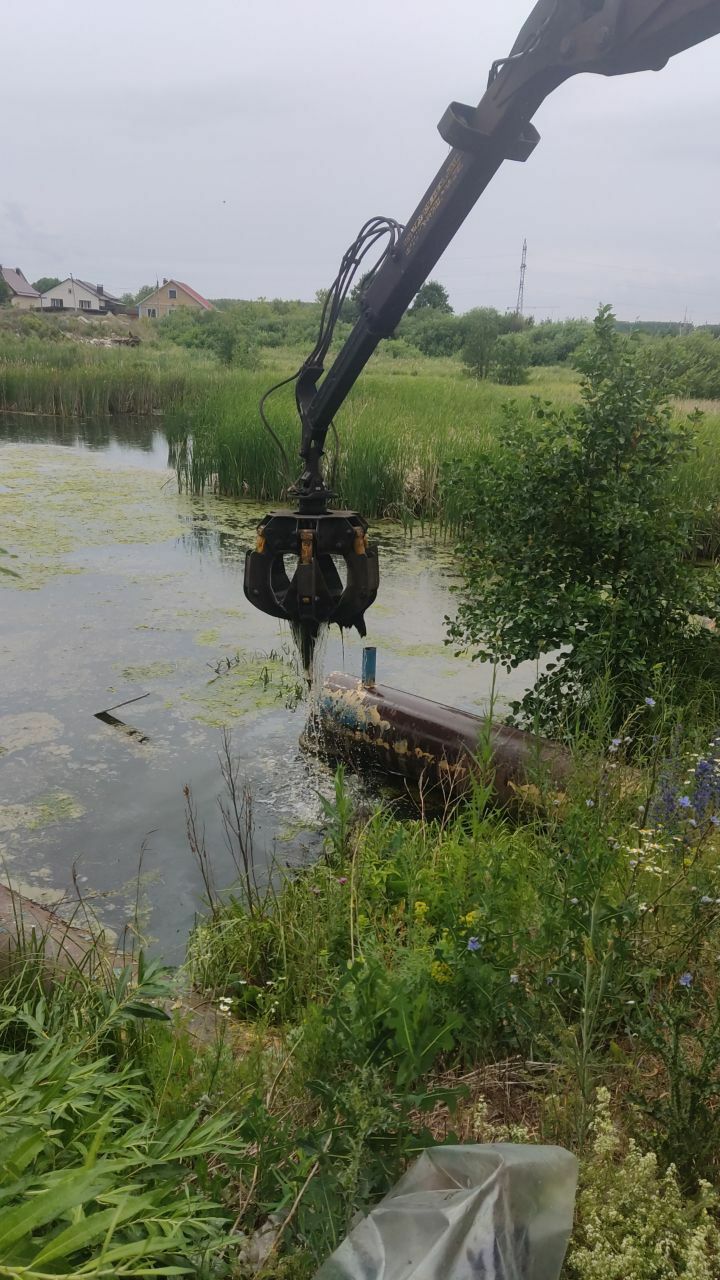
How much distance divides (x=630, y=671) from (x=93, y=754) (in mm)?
2543

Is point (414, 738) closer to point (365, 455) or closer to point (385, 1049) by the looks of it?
point (385, 1049)

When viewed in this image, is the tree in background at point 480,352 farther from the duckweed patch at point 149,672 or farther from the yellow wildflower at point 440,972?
the yellow wildflower at point 440,972

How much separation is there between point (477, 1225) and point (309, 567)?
2.56 metres

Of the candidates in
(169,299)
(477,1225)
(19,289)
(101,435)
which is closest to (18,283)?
(19,289)

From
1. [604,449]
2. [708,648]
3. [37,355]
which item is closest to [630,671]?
[708,648]

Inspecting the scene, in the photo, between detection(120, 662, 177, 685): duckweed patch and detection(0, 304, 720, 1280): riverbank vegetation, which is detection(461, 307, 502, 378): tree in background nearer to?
detection(120, 662, 177, 685): duckweed patch

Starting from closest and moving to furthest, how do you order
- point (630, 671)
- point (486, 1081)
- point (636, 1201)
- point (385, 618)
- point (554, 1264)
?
point (554, 1264) → point (636, 1201) → point (486, 1081) → point (630, 671) → point (385, 618)

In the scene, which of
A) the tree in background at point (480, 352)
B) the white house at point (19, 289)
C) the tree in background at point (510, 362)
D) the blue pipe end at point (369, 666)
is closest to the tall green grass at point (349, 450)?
the blue pipe end at point (369, 666)

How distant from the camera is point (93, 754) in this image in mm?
4293

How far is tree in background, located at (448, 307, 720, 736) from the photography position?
155 inches

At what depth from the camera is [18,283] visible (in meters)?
64.8

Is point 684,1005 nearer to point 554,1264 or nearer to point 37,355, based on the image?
point 554,1264

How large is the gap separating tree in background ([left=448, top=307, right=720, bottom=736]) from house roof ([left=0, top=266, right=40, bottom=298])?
217ft

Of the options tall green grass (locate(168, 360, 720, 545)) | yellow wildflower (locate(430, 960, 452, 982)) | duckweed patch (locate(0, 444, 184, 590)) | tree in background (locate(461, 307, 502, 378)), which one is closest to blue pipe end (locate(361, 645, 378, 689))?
yellow wildflower (locate(430, 960, 452, 982))
